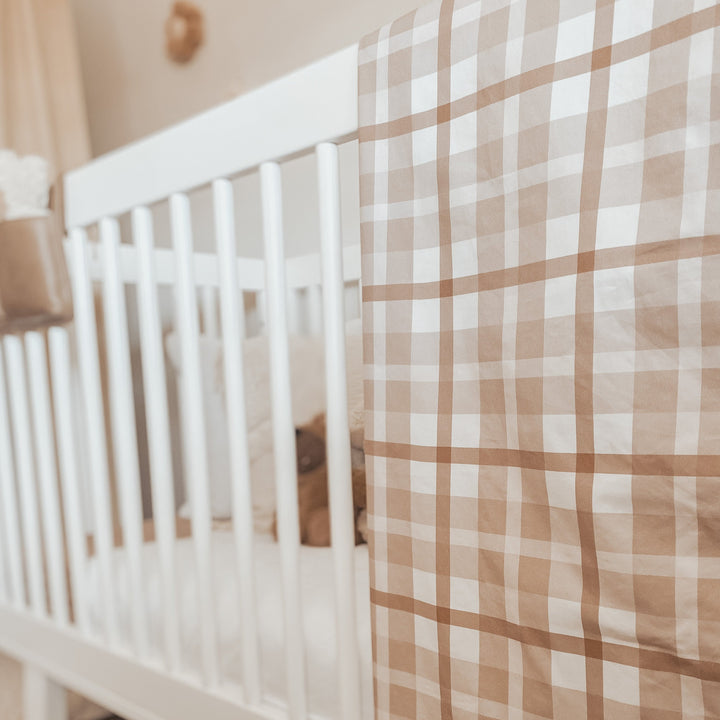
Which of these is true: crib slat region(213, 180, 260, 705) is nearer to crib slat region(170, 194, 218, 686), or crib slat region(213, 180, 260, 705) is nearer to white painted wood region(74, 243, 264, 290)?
crib slat region(170, 194, 218, 686)

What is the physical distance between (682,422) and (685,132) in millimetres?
155

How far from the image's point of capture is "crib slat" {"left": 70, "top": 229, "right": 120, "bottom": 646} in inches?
34.0

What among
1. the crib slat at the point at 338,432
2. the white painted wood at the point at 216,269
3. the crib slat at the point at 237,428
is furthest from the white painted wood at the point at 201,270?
the crib slat at the point at 338,432

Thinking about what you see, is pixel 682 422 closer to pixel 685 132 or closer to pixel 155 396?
pixel 685 132

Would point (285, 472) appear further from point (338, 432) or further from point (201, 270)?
point (201, 270)

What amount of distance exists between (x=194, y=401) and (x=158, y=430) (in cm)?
8

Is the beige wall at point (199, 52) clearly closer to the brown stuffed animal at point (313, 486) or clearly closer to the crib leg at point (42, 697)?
the brown stuffed animal at point (313, 486)

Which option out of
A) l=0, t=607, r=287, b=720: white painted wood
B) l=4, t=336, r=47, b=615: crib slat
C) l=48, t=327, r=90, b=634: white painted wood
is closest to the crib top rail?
l=48, t=327, r=90, b=634: white painted wood

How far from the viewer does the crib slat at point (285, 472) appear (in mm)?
617

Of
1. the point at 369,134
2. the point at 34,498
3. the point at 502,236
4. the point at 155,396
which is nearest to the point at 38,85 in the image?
the point at 34,498

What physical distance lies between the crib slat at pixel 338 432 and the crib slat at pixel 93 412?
407 millimetres

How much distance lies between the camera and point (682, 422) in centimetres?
38

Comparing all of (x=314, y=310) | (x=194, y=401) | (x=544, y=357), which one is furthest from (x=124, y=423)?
(x=544, y=357)

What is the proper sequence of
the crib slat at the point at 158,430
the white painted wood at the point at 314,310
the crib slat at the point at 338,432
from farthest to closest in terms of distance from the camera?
the white painted wood at the point at 314,310 < the crib slat at the point at 158,430 < the crib slat at the point at 338,432
